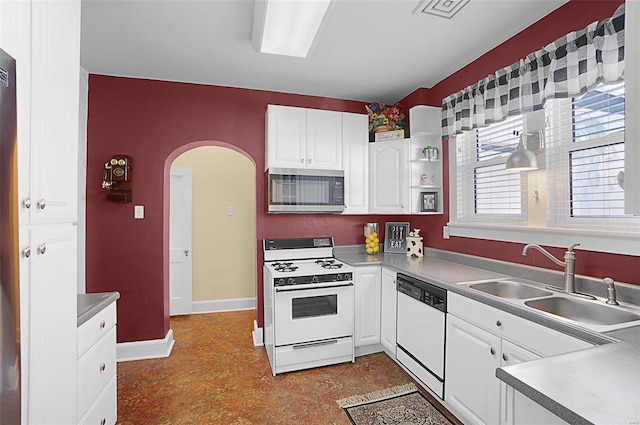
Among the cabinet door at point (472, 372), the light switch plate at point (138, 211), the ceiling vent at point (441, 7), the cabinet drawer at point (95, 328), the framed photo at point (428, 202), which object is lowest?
the cabinet door at point (472, 372)

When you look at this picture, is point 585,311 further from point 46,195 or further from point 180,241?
point 180,241

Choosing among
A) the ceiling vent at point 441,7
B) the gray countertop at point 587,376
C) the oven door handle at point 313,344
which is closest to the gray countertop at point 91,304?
the oven door handle at point 313,344

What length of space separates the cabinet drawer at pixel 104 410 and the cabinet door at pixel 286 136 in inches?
78.2

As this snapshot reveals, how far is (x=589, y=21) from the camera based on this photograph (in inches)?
70.2

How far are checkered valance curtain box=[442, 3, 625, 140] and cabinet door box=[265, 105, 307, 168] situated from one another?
140 cm

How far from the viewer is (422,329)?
7.39 ft

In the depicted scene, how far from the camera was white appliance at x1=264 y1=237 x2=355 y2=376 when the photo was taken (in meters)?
2.53

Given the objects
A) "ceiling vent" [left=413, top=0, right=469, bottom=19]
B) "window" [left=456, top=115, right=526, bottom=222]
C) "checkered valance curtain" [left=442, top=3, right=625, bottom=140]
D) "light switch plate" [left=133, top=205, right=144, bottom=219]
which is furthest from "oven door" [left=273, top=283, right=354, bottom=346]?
"ceiling vent" [left=413, top=0, right=469, bottom=19]

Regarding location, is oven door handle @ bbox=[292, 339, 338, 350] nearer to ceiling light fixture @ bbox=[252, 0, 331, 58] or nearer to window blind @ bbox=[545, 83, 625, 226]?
window blind @ bbox=[545, 83, 625, 226]

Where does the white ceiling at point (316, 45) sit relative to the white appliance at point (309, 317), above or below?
above

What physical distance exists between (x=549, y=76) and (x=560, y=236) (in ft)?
3.20

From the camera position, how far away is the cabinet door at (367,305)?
2779 millimetres

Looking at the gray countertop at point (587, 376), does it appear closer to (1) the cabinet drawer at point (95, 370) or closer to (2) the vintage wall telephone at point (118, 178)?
(1) the cabinet drawer at point (95, 370)

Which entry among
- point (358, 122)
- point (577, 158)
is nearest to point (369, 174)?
point (358, 122)
